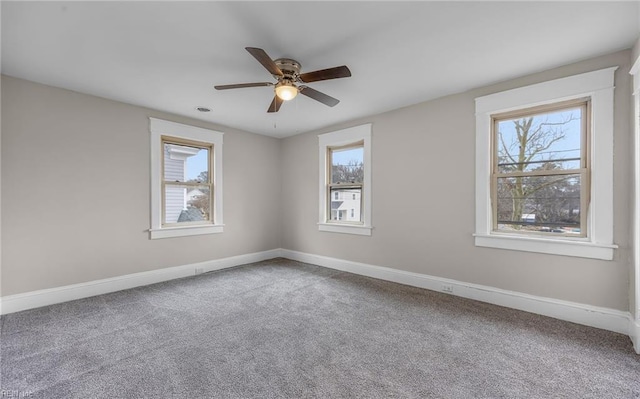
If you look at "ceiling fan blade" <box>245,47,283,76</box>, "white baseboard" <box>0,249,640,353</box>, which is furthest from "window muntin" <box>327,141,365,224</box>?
"ceiling fan blade" <box>245,47,283,76</box>

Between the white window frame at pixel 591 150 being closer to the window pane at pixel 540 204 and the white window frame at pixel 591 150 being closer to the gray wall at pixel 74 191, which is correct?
the window pane at pixel 540 204

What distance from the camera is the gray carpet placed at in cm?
183

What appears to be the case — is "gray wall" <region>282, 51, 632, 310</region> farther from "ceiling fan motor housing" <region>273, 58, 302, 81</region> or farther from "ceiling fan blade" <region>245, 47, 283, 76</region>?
"ceiling fan blade" <region>245, 47, 283, 76</region>

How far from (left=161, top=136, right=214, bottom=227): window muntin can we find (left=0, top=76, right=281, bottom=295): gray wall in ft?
1.05

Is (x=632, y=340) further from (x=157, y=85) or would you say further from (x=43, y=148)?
(x=43, y=148)

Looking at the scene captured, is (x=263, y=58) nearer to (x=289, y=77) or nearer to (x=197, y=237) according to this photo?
(x=289, y=77)

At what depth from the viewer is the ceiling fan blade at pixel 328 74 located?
2.21 metres

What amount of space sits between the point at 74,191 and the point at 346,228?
12.5 ft

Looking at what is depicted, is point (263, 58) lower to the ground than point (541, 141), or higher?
higher

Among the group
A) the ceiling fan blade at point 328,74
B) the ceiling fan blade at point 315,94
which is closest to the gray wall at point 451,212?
the ceiling fan blade at point 315,94

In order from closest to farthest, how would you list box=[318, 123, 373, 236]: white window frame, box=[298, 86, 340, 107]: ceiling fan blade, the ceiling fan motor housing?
the ceiling fan motor housing → box=[298, 86, 340, 107]: ceiling fan blade → box=[318, 123, 373, 236]: white window frame

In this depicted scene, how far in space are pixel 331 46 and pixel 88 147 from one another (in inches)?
131

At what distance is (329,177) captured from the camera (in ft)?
16.9

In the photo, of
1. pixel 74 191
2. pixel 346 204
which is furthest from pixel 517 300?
pixel 74 191
